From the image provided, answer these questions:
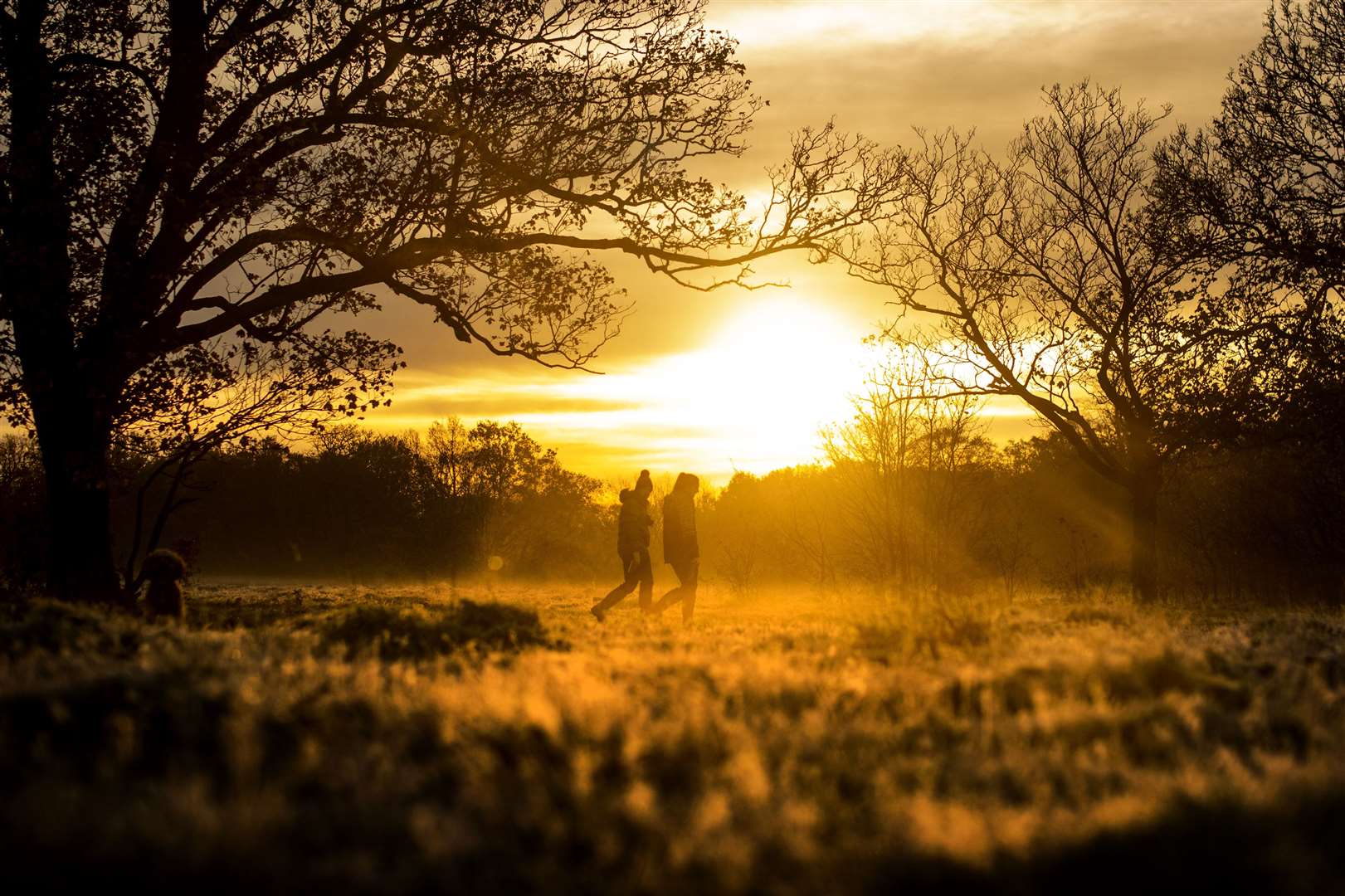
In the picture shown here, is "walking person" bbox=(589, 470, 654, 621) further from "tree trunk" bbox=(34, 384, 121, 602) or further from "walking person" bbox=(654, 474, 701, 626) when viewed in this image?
"tree trunk" bbox=(34, 384, 121, 602)

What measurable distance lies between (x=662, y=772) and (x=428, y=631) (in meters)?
5.63

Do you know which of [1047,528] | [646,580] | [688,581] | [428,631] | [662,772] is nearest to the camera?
[662,772]

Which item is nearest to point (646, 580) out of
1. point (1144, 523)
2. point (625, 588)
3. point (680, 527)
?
point (625, 588)

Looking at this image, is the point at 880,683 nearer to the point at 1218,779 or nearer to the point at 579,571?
the point at 1218,779

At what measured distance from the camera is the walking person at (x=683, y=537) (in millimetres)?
14430

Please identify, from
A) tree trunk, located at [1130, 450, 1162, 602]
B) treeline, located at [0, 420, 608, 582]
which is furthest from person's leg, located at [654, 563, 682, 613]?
treeline, located at [0, 420, 608, 582]

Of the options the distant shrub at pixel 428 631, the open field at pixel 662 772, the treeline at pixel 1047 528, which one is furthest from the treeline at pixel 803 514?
the open field at pixel 662 772

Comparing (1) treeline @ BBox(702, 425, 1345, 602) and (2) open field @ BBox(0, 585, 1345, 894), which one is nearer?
(2) open field @ BBox(0, 585, 1345, 894)

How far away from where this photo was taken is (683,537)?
14547 mm

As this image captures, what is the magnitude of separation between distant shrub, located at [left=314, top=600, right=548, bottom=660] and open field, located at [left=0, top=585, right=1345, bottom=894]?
975 mm

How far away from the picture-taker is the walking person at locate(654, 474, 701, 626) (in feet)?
47.3

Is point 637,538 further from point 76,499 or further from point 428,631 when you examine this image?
point 76,499

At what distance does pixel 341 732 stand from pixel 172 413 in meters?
10.5

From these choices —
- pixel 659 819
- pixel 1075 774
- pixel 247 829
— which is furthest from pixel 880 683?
pixel 247 829
